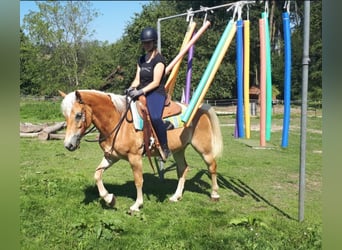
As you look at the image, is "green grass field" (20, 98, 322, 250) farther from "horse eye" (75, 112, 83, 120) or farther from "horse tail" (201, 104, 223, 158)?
"horse eye" (75, 112, 83, 120)

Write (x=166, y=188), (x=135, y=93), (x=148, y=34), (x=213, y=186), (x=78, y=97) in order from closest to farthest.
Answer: (x=78, y=97)
(x=148, y=34)
(x=135, y=93)
(x=213, y=186)
(x=166, y=188)

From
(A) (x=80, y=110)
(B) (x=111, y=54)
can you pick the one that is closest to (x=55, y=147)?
(A) (x=80, y=110)

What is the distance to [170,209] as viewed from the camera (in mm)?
5859

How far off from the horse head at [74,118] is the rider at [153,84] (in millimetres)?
963

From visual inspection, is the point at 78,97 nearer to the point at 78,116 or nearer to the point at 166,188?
the point at 78,116

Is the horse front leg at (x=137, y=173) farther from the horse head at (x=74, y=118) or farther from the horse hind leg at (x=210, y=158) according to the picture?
the horse hind leg at (x=210, y=158)

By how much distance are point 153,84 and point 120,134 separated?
948 mm

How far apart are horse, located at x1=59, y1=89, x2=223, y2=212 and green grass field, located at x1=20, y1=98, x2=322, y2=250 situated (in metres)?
0.47

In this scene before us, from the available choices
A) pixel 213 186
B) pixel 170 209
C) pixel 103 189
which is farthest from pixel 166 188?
pixel 103 189

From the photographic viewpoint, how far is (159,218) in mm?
5352

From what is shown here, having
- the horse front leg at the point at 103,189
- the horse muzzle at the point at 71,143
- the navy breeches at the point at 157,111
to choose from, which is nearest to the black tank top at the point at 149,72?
the navy breeches at the point at 157,111

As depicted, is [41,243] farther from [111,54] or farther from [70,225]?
[111,54]

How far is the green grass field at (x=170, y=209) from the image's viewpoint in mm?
4434
